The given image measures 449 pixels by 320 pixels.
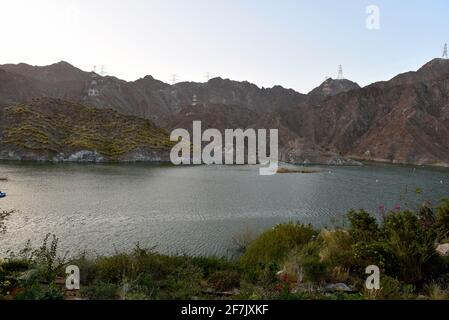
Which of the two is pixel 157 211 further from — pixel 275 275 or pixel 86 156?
pixel 86 156

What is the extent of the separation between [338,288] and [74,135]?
462ft

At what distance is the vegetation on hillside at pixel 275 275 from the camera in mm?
8797

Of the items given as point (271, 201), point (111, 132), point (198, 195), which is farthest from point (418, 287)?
point (111, 132)

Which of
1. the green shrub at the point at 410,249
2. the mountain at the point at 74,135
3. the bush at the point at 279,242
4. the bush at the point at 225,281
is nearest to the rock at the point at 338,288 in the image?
the green shrub at the point at 410,249

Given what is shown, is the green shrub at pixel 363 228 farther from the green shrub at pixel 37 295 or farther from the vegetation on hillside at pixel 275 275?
the green shrub at pixel 37 295

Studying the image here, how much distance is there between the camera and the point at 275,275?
11.0m

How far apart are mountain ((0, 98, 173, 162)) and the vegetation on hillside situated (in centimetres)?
11680

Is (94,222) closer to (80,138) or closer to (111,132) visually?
(80,138)

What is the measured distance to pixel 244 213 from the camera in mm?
39469

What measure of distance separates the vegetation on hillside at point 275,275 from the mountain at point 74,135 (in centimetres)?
11680

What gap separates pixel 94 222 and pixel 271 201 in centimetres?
2345

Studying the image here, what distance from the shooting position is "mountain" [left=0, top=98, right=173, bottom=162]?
120 metres

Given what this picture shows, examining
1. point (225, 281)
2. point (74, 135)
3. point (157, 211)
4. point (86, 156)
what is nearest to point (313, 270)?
point (225, 281)

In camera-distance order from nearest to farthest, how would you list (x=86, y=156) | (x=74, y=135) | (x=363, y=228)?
(x=363, y=228) → (x=86, y=156) → (x=74, y=135)
